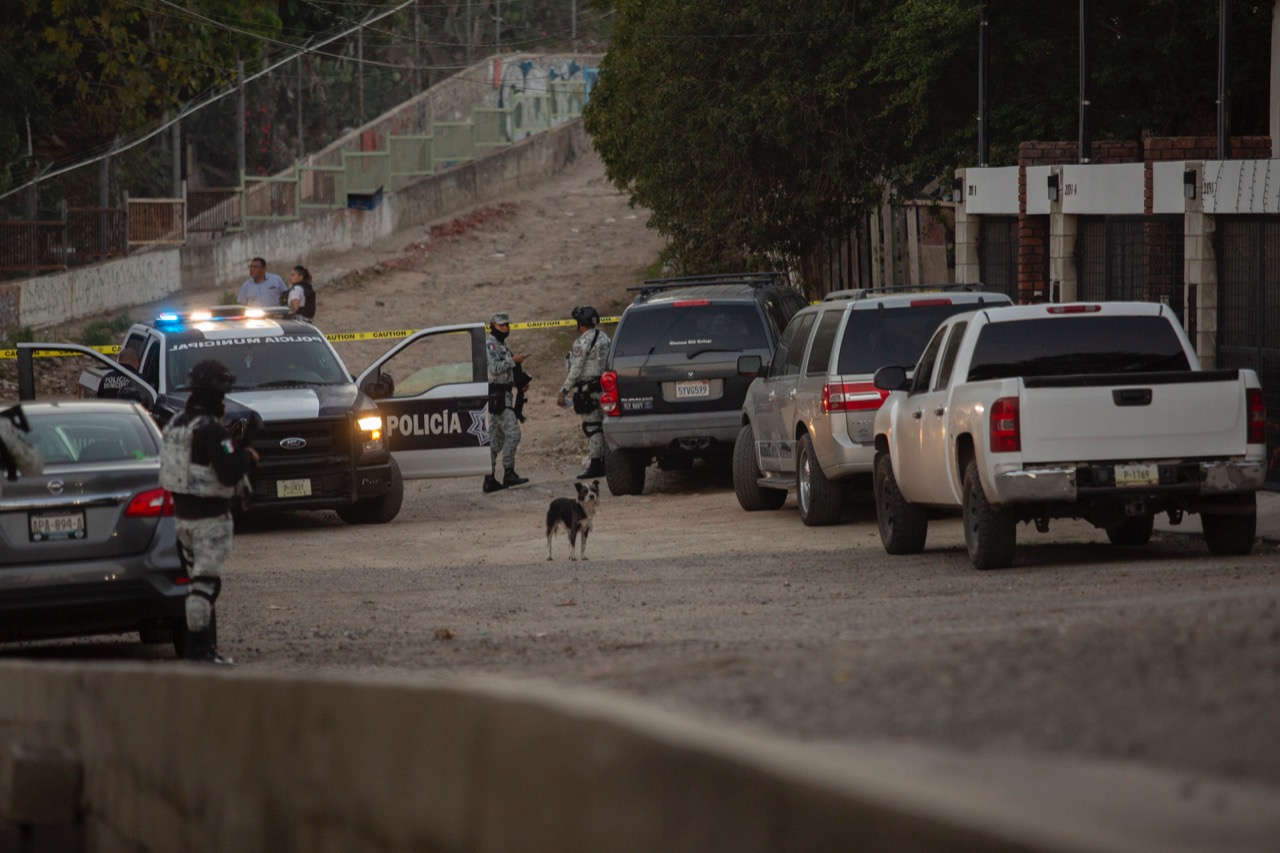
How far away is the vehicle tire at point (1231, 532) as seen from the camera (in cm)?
1304

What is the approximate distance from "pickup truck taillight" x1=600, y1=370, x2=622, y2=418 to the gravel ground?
105 centimetres

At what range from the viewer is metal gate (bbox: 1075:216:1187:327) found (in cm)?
1916

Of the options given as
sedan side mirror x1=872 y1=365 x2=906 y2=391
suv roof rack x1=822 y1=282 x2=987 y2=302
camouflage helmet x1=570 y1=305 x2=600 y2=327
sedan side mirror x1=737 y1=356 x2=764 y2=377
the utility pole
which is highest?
the utility pole

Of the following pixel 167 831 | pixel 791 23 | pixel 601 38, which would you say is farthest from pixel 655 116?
pixel 601 38

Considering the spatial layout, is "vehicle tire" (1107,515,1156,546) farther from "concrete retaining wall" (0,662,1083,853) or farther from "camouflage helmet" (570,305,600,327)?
"concrete retaining wall" (0,662,1083,853)

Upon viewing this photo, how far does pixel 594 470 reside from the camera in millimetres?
22922

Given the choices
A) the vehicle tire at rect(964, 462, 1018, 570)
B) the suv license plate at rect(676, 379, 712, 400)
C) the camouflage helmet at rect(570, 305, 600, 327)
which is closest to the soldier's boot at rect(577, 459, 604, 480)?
the camouflage helmet at rect(570, 305, 600, 327)

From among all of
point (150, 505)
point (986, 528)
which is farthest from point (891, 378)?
point (150, 505)

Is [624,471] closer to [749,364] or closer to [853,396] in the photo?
[749,364]

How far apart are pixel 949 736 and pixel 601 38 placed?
63.0 m

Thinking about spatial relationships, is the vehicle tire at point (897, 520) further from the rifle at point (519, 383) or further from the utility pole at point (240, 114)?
the utility pole at point (240, 114)

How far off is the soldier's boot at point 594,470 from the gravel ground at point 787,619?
0.30 metres

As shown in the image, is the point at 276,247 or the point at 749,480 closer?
the point at 749,480

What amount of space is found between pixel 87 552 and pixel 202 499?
73 cm
